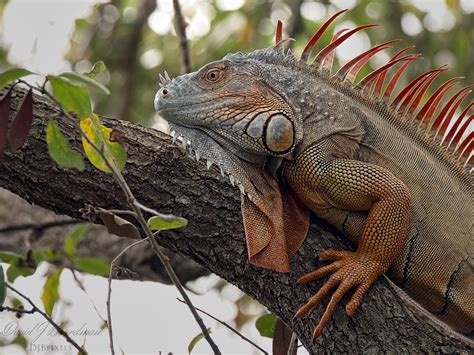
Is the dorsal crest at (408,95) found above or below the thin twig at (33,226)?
above

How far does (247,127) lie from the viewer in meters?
3.56

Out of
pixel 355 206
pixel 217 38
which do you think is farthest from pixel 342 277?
pixel 217 38

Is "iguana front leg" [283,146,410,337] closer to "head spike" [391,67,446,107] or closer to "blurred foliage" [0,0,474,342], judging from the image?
"head spike" [391,67,446,107]

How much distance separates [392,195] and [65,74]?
5.31 ft

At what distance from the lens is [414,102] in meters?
3.92

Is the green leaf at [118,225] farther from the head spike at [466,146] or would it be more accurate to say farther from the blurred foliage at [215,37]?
the blurred foliage at [215,37]

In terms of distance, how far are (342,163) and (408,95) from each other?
1.94ft

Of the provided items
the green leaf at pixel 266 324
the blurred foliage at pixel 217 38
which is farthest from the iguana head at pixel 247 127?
the blurred foliage at pixel 217 38

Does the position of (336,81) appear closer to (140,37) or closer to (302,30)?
(302,30)

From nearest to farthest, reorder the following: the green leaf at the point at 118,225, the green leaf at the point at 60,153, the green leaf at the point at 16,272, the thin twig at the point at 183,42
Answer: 1. the green leaf at the point at 60,153
2. the green leaf at the point at 118,225
3. the green leaf at the point at 16,272
4. the thin twig at the point at 183,42

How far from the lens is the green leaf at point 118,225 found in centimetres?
303

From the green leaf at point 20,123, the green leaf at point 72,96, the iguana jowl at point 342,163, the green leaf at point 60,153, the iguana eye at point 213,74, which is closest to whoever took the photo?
the green leaf at point 72,96

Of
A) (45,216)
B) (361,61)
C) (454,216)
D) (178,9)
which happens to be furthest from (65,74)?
(45,216)

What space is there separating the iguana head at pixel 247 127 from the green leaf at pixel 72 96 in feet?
3.44
